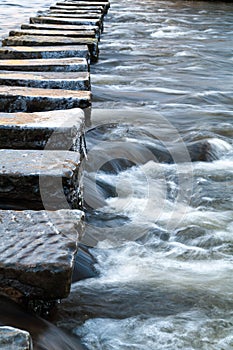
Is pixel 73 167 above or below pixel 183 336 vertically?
above

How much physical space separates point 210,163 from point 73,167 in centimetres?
184

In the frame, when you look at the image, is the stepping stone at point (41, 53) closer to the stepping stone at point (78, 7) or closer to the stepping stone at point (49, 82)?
the stepping stone at point (49, 82)

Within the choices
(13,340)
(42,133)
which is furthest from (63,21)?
(13,340)

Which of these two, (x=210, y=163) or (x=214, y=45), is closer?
(x=210, y=163)

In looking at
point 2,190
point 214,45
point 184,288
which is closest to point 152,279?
point 184,288

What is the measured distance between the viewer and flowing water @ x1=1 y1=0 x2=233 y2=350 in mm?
2244

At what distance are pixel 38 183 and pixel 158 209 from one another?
1.07 meters

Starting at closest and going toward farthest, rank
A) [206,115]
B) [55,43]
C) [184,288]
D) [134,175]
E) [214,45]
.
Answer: [184,288]
[134,175]
[206,115]
[55,43]
[214,45]

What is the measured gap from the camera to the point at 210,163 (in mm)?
4246

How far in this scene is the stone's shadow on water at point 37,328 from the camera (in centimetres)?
188

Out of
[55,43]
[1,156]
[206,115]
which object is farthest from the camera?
[55,43]

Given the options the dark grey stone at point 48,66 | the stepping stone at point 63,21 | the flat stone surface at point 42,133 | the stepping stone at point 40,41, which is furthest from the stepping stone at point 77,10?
the flat stone surface at point 42,133

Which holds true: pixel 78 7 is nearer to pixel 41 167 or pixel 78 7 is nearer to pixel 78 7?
pixel 78 7

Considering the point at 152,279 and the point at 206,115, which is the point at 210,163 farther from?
the point at 152,279
